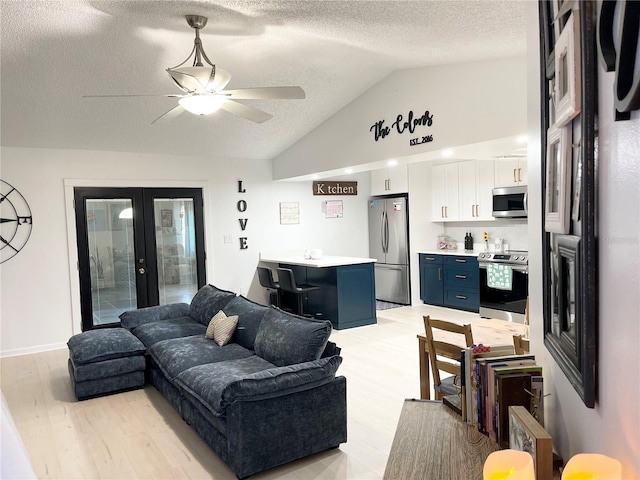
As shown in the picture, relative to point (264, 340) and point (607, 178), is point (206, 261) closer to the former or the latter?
point (264, 340)

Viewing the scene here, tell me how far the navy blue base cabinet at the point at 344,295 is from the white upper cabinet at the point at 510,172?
2.17 m

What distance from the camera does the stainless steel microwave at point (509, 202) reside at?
6418 mm

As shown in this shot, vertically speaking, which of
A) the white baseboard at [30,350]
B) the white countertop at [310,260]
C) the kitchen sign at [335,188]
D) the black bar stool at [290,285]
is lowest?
the white baseboard at [30,350]

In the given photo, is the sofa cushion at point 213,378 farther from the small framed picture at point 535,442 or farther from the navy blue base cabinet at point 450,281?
the navy blue base cabinet at point 450,281

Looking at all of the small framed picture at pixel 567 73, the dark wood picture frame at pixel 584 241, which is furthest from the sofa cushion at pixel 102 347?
the small framed picture at pixel 567 73

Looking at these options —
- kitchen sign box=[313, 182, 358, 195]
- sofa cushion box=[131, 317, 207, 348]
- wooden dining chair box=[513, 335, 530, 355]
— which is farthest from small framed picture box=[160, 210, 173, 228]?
wooden dining chair box=[513, 335, 530, 355]

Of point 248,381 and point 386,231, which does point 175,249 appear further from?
point 248,381

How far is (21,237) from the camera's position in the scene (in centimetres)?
571

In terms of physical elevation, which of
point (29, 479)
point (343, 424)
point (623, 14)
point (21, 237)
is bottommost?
point (343, 424)

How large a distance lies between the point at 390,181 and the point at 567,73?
6.78m

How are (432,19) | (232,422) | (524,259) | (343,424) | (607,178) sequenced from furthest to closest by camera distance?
1. (524,259)
2. (432,19)
3. (343,424)
4. (232,422)
5. (607,178)

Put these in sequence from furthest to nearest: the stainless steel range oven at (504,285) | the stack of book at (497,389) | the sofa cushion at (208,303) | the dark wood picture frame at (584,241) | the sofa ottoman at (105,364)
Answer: the stainless steel range oven at (504,285) < the sofa cushion at (208,303) < the sofa ottoman at (105,364) < the stack of book at (497,389) < the dark wood picture frame at (584,241)

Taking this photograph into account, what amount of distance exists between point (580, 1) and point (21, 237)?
6.16m

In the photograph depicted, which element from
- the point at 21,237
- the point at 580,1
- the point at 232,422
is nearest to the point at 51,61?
the point at 21,237
